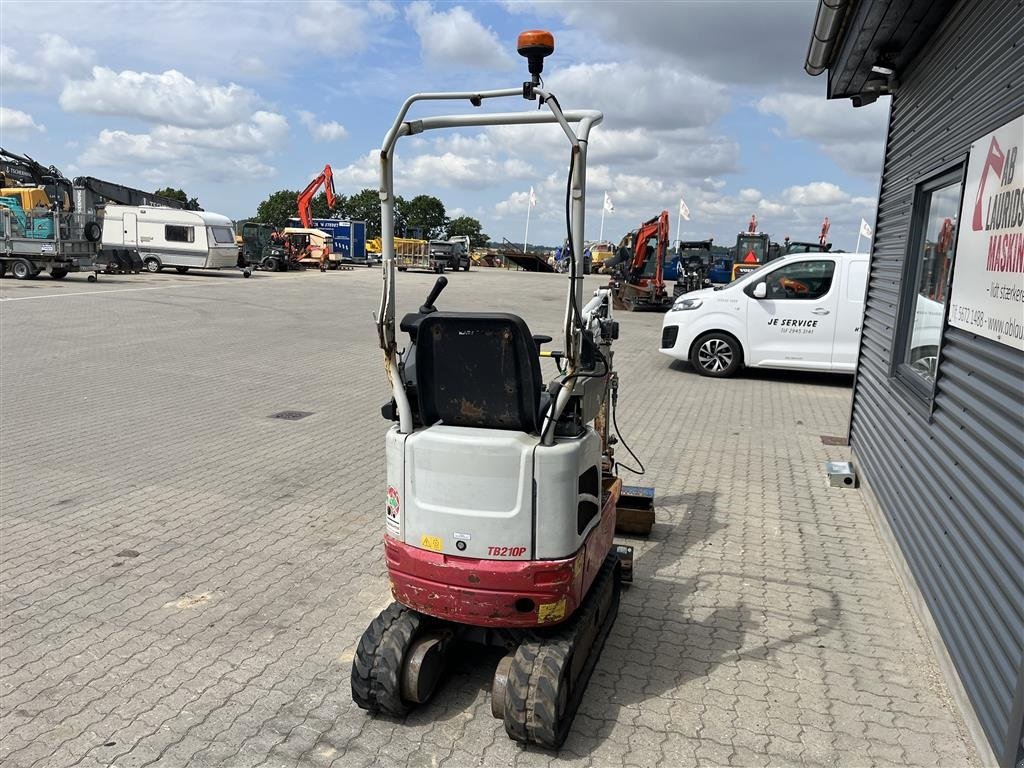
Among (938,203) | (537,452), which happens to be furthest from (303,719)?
(938,203)

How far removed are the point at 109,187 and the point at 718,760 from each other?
35.3 m

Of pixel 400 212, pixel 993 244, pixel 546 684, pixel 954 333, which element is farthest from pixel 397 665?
pixel 400 212

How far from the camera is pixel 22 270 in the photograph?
87.5 ft

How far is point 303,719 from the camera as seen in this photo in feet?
11.1

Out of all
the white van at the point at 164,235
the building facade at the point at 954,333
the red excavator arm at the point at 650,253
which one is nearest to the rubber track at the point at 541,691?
the building facade at the point at 954,333

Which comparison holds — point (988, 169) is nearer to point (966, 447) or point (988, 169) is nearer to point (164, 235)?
point (966, 447)

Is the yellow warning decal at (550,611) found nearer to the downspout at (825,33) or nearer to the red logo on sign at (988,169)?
the red logo on sign at (988,169)

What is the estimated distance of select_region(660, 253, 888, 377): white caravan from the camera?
11.5m

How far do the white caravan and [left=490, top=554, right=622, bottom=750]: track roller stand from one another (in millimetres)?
9489

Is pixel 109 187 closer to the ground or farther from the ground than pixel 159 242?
farther from the ground

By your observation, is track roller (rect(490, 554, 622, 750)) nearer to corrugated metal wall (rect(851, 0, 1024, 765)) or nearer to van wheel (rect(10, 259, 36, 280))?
corrugated metal wall (rect(851, 0, 1024, 765))

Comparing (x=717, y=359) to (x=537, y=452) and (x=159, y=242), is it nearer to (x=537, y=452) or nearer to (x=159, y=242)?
(x=537, y=452)

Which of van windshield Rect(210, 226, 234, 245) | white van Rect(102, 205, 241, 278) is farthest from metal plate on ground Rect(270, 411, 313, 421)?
van windshield Rect(210, 226, 234, 245)

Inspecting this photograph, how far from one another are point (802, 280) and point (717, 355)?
5.86ft
